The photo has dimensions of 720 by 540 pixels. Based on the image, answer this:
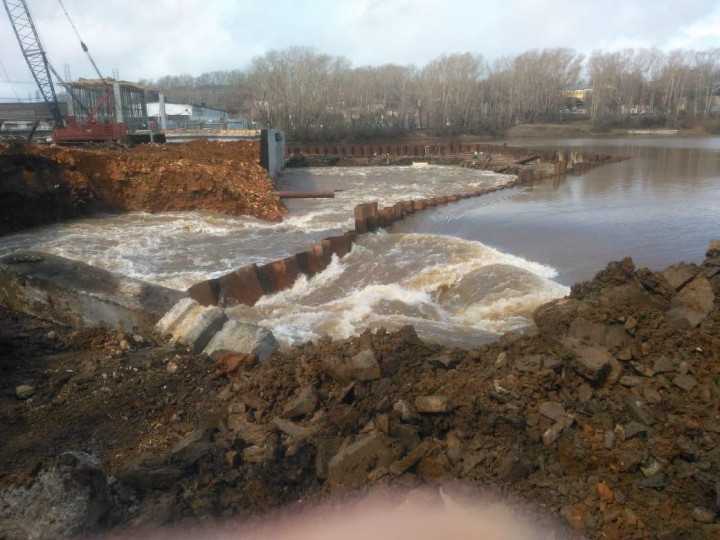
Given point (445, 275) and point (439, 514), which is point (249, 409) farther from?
point (445, 275)

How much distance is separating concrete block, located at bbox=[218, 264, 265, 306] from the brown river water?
231 millimetres

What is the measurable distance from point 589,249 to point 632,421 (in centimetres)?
1002

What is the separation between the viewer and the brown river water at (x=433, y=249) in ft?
30.0

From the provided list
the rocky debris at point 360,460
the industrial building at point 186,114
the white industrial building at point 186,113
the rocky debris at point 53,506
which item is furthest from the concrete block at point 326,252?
the white industrial building at point 186,113

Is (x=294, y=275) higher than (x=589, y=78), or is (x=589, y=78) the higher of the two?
(x=589, y=78)

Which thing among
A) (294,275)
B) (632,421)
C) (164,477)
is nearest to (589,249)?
(294,275)

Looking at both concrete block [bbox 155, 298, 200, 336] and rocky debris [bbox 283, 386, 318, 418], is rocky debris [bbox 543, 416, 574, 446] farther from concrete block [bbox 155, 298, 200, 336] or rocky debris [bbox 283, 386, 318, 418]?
concrete block [bbox 155, 298, 200, 336]

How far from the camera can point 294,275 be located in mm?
11305

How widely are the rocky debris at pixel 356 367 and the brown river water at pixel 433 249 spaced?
2.28m

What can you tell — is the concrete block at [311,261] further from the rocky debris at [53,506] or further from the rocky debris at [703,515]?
the rocky debris at [703,515]

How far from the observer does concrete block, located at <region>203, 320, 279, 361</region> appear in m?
6.20

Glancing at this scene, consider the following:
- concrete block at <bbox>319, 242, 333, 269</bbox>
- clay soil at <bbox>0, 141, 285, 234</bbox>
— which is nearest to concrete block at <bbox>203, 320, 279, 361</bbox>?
concrete block at <bbox>319, 242, 333, 269</bbox>

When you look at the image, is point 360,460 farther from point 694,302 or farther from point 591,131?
point 591,131

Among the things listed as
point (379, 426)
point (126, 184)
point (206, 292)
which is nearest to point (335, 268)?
point (206, 292)
